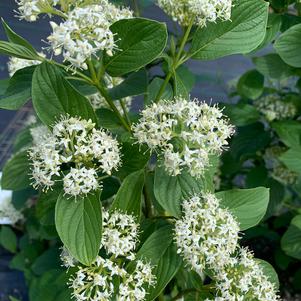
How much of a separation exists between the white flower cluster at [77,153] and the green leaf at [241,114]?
0.66m

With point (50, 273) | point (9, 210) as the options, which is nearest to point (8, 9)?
point (9, 210)

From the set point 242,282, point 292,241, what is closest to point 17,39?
point 242,282

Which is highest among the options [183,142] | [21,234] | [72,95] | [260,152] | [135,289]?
[72,95]

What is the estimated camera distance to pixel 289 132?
1.29 meters

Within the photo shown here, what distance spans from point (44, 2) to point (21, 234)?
1.42m

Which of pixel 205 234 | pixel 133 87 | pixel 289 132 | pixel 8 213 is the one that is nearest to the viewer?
pixel 205 234

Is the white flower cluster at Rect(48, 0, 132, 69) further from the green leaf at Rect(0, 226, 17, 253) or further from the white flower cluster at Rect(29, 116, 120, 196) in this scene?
the green leaf at Rect(0, 226, 17, 253)

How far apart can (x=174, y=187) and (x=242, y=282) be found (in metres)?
0.19

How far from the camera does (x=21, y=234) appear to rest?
1.96m

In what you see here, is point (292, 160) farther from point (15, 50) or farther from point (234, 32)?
point (15, 50)

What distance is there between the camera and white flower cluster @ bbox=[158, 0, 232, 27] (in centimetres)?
79

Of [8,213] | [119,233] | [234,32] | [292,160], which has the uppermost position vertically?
[234,32]

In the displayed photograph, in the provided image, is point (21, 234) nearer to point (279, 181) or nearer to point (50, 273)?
point (50, 273)

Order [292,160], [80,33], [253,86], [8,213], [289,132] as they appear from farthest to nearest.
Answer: [8,213] < [253,86] < [289,132] < [292,160] < [80,33]
